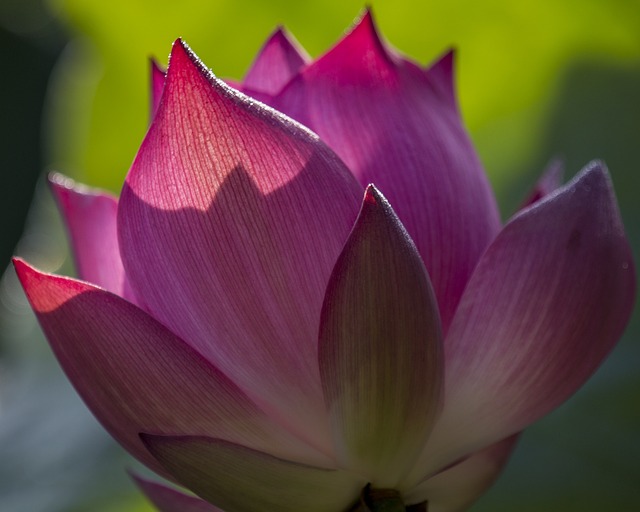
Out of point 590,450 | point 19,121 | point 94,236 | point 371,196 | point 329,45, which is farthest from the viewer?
point 19,121

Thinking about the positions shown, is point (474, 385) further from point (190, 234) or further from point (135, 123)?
point (135, 123)

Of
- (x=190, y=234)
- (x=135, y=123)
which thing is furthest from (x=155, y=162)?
(x=135, y=123)

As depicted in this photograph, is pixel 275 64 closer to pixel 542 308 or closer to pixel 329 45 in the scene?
pixel 542 308

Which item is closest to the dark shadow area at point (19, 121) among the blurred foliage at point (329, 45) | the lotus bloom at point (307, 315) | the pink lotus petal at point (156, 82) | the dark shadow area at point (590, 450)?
the blurred foliage at point (329, 45)

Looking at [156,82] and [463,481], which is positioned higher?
[156,82]

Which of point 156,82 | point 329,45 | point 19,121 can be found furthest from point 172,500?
point 19,121

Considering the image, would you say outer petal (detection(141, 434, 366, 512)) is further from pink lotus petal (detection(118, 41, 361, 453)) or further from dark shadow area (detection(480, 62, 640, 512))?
dark shadow area (detection(480, 62, 640, 512))
